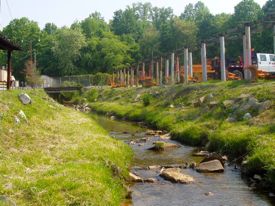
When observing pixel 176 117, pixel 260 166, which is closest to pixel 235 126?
pixel 260 166

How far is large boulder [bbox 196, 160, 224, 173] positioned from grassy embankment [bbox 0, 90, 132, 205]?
13.8 ft

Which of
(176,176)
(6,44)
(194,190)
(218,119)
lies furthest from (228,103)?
(6,44)

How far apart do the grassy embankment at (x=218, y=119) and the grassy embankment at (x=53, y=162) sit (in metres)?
6.51

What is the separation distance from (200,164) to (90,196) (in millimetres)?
10116

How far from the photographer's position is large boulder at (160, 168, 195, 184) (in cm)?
2213

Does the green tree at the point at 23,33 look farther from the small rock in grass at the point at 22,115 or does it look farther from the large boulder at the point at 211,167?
the large boulder at the point at 211,167

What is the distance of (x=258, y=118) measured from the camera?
98.8 feet

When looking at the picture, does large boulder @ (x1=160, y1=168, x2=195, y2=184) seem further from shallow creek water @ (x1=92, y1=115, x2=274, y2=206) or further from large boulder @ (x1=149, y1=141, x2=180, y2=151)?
large boulder @ (x1=149, y1=141, x2=180, y2=151)

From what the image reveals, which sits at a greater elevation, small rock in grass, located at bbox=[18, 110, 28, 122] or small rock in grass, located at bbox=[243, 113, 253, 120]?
small rock in grass, located at bbox=[18, 110, 28, 122]

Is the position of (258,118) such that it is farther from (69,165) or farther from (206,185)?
(69,165)

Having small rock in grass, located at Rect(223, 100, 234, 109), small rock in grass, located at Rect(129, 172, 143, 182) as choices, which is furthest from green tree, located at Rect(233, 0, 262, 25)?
small rock in grass, located at Rect(129, 172, 143, 182)

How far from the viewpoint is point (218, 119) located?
3512 cm

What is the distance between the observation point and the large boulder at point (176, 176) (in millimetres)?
22128

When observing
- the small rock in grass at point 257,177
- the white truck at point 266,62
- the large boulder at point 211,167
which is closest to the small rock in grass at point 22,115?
the large boulder at point 211,167
